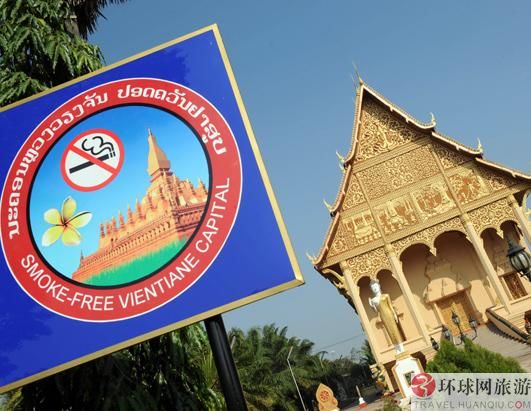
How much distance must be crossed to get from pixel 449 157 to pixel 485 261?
412cm

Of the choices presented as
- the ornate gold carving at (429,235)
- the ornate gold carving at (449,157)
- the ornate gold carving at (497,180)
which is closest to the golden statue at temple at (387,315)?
the ornate gold carving at (429,235)

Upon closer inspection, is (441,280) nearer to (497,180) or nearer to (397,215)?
(397,215)

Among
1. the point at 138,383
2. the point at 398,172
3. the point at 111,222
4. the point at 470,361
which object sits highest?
the point at 398,172

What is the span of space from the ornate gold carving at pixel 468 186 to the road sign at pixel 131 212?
1663cm

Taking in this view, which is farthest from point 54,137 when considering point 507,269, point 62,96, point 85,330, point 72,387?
point 507,269

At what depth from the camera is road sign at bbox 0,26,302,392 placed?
8.83 ft

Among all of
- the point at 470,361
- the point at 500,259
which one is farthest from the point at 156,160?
the point at 500,259

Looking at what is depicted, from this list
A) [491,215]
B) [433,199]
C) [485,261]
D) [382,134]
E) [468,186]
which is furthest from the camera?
[382,134]

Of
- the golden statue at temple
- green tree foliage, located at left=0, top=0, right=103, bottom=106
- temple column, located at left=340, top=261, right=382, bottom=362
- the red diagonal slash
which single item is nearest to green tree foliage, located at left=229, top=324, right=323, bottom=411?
temple column, located at left=340, top=261, right=382, bottom=362

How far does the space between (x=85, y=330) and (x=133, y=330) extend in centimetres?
29

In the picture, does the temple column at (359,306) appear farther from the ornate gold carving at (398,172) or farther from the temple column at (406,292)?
the ornate gold carving at (398,172)

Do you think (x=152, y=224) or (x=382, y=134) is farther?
(x=382, y=134)

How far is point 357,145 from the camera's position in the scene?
19.4 meters

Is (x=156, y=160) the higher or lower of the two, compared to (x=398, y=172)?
lower
